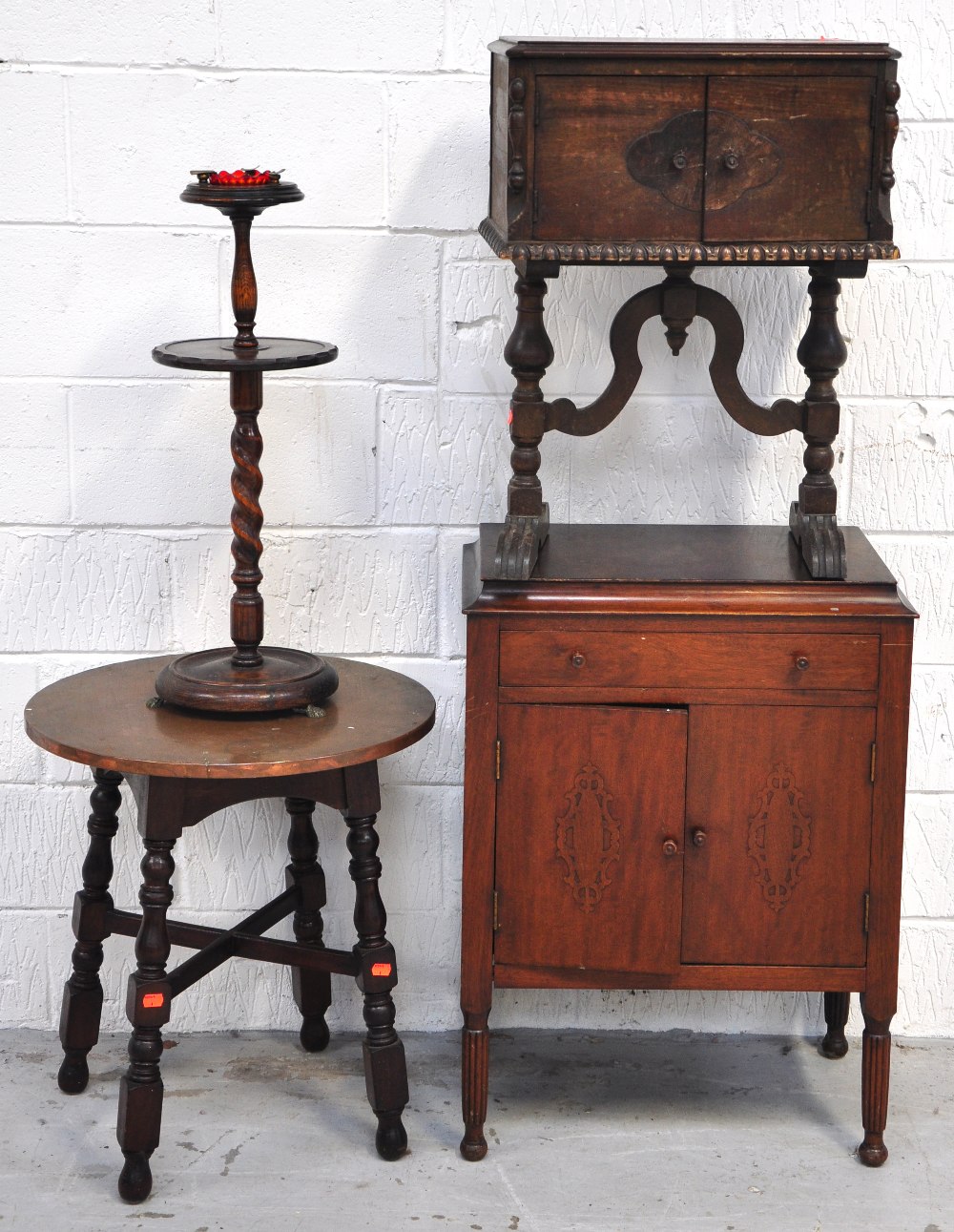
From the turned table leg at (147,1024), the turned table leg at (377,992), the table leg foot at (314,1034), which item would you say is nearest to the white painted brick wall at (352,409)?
the table leg foot at (314,1034)

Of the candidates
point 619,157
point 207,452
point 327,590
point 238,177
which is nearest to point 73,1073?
point 327,590

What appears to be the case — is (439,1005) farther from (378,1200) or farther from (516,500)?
(516,500)

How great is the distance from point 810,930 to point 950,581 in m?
0.84

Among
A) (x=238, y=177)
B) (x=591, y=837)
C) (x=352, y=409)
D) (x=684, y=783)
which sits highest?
(x=238, y=177)

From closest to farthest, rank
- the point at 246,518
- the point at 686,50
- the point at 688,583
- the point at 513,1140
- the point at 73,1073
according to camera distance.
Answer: the point at 686,50
the point at 688,583
the point at 246,518
the point at 513,1140
the point at 73,1073

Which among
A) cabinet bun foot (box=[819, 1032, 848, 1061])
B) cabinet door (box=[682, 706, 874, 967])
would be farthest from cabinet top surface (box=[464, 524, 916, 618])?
cabinet bun foot (box=[819, 1032, 848, 1061])

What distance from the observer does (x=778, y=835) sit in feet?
9.55

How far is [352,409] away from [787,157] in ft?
3.39

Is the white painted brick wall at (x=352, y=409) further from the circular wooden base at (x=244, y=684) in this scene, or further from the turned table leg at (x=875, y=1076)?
the turned table leg at (x=875, y=1076)

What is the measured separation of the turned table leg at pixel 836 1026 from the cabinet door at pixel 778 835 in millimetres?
516

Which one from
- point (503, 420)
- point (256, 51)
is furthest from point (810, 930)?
point (256, 51)

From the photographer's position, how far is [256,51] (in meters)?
3.14

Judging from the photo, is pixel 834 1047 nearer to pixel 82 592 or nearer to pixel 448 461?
Result: pixel 448 461

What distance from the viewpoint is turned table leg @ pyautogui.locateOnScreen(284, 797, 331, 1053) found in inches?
130
